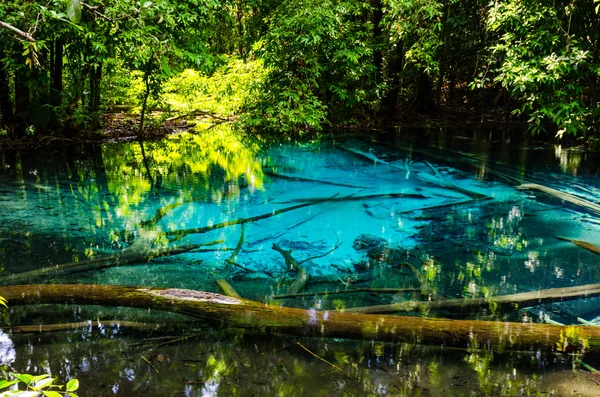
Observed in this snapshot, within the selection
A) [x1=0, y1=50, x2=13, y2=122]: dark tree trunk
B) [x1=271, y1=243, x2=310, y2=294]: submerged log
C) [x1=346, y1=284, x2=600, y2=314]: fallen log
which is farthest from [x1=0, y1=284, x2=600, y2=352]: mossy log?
[x1=0, y1=50, x2=13, y2=122]: dark tree trunk

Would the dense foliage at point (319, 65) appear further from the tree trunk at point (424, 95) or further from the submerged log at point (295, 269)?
the submerged log at point (295, 269)

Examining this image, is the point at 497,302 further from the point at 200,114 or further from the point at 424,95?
the point at 200,114

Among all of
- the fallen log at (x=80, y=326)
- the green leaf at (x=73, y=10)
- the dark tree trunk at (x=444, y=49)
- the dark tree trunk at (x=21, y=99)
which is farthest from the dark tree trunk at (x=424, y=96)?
the green leaf at (x=73, y=10)

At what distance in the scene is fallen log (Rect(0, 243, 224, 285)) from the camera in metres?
3.26

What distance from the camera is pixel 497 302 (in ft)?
9.63

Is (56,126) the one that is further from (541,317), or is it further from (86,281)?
(541,317)

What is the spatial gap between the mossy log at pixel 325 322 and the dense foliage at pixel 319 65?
342cm

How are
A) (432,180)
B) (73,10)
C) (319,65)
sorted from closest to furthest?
(73,10), (432,180), (319,65)

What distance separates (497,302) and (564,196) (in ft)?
10.8

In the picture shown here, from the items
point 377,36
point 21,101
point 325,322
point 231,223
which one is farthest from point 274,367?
point 377,36

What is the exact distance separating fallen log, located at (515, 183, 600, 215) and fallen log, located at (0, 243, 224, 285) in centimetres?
405

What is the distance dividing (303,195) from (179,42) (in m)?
5.38

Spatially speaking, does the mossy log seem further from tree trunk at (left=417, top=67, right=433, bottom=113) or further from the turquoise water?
tree trunk at (left=417, top=67, right=433, bottom=113)

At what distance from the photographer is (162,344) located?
2473mm
